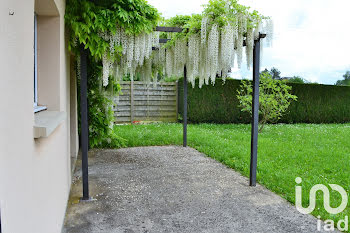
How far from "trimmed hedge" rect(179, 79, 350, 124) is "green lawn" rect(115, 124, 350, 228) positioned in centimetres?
99

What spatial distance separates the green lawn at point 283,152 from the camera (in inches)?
139

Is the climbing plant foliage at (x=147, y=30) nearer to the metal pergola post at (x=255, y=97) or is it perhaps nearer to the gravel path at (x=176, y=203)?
the metal pergola post at (x=255, y=97)

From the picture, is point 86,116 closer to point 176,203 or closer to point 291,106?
point 176,203

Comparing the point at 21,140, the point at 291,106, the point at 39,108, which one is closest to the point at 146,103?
the point at 291,106

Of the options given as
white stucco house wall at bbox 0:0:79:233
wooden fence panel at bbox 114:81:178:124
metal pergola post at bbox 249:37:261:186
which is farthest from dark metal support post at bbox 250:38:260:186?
wooden fence panel at bbox 114:81:178:124

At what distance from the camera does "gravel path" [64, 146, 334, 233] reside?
7.82 ft

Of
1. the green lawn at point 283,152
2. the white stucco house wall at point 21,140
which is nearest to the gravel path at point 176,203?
the green lawn at point 283,152

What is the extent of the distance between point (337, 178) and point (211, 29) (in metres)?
2.56

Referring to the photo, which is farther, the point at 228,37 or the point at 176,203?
the point at 228,37

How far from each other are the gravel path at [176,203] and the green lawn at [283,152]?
0.33m

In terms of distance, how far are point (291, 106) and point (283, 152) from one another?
5449mm

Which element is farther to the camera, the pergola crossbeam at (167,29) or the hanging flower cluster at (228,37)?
the pergola crossbeam at (167,29)

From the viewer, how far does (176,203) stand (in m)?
2.89

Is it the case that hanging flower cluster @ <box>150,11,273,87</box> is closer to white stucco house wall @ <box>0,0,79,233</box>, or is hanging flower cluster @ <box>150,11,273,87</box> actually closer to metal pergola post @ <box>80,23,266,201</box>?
metal pergola post @ <box>80,23,266,201</box>
